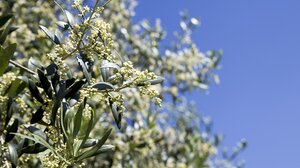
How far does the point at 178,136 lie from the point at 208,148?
48 cm

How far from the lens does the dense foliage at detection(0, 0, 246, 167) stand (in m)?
2.12

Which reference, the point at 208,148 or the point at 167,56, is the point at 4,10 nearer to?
the point at 167,56

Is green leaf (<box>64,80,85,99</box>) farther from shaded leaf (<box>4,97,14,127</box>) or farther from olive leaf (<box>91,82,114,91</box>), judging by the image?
shaded leaf (<box>4,97,14,127</box>)

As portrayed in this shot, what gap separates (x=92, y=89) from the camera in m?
2.16

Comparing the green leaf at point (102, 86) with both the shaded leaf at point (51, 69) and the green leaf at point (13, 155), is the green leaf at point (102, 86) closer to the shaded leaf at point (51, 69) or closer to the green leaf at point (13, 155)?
the shaded leaf at point (51, 69)

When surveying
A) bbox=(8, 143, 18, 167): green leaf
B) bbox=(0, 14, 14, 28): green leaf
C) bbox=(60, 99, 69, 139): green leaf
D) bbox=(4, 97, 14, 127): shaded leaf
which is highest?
bbox=(0, 14, 14, 28): green leaf

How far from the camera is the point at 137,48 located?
7027 mm

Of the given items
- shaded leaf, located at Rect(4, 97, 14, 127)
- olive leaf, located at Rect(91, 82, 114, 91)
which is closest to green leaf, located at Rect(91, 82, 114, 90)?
olive leaf, located at Rect(91, 82, 114, 91)

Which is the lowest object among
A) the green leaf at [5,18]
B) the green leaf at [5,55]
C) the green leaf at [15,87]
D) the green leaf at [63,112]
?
the green leaf at [63,112]

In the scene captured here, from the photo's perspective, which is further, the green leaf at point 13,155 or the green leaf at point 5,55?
the green leaf at point 13,155

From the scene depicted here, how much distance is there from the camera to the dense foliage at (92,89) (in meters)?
2.12

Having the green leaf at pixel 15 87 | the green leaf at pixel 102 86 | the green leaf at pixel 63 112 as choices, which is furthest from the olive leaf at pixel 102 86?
the green leaf at pixel 15 87

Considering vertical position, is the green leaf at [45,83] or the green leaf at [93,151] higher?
the green leaf at [45,83]

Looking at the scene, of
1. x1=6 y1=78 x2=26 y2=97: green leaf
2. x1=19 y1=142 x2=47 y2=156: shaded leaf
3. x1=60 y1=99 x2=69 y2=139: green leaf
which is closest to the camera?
x1=60 y1=99 x2=69 y2=139: green leaf
